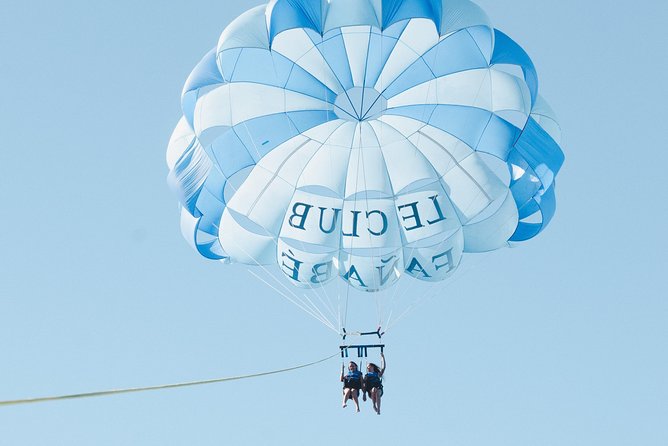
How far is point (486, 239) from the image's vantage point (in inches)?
673

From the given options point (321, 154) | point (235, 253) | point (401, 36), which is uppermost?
point (401, 36)

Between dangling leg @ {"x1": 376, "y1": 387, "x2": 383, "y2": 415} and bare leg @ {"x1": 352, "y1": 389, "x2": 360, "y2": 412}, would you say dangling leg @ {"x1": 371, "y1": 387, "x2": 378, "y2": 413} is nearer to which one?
dangling leg @ {"x1": 376, "y1": 387, "x2": 383, "y2": 415}

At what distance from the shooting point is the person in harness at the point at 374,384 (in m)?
15.9

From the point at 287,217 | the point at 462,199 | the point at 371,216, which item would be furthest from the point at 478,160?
the point at 287,217

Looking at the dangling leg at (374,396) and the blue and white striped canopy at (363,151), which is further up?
the blue and white striped canopy at (363,151)

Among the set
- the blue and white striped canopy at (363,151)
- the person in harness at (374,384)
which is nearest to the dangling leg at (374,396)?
the person in harness at (374,384)

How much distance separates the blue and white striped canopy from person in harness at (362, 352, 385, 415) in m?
1.69

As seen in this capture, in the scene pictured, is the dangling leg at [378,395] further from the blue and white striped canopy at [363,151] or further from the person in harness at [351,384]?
the blue and white striped canopy at [363,151]

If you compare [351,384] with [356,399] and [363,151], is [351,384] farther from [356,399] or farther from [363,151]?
[363,151]

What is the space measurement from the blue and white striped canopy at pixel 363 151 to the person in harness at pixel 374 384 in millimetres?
1687

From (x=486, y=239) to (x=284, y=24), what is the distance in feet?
15.3

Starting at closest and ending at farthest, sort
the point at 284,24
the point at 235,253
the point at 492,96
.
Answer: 1. the point at 284,24
2. the point at 492,96
3. the point at 235,253

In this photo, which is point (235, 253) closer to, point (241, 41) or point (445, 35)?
point (241, 41)

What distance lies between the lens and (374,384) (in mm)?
15883
